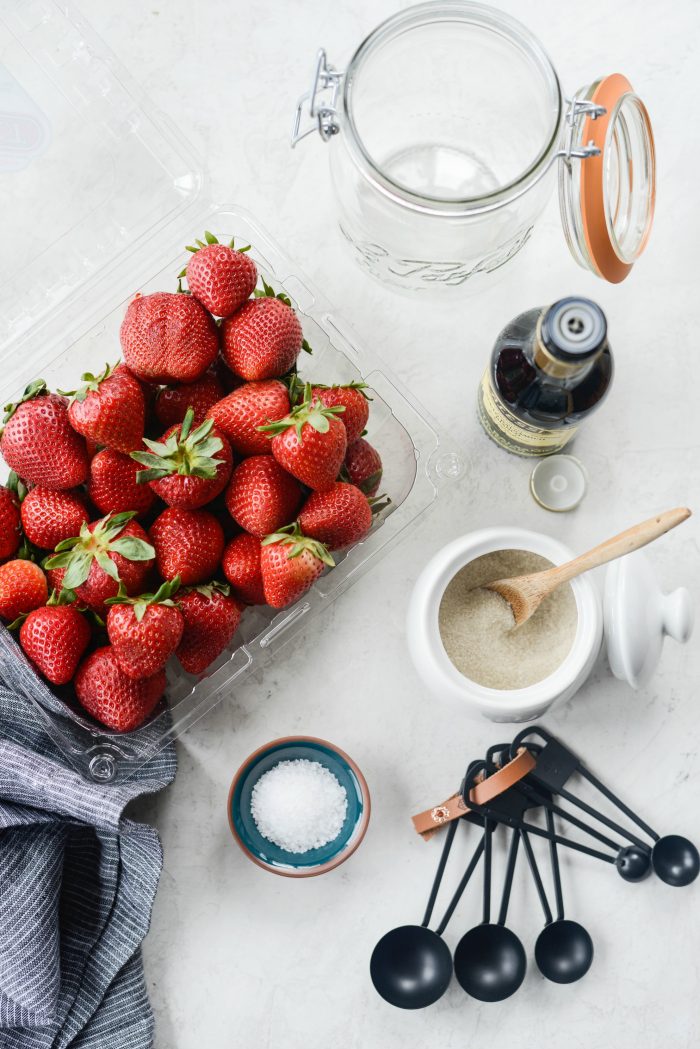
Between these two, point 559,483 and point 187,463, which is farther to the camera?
point 559,483

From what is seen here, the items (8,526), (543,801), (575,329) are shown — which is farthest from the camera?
(543,801)

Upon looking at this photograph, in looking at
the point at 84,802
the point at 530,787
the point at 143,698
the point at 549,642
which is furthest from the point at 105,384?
the point at 530,787

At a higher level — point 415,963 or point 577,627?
point 577,627

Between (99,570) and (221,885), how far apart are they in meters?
0.44

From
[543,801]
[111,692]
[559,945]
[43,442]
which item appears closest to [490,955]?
[559,945]

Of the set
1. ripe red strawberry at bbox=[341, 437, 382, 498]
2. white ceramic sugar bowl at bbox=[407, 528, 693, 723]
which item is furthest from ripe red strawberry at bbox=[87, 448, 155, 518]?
white ceramic sugar bowl at bbox=[407, 528, 693, 723]

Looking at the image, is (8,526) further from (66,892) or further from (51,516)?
(66,892)

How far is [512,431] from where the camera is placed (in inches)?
39.5

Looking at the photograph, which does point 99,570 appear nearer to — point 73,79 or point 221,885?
point 221,885

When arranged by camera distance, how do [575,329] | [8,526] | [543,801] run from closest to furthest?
[575,329]
[8,526]
[543,801]

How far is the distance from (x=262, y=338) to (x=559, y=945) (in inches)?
29.5

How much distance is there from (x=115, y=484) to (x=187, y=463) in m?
0.09

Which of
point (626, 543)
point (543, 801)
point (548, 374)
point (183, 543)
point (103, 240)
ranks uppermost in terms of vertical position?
point (103, 240)

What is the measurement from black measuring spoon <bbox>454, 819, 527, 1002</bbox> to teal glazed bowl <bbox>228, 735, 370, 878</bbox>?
0.48 feet
